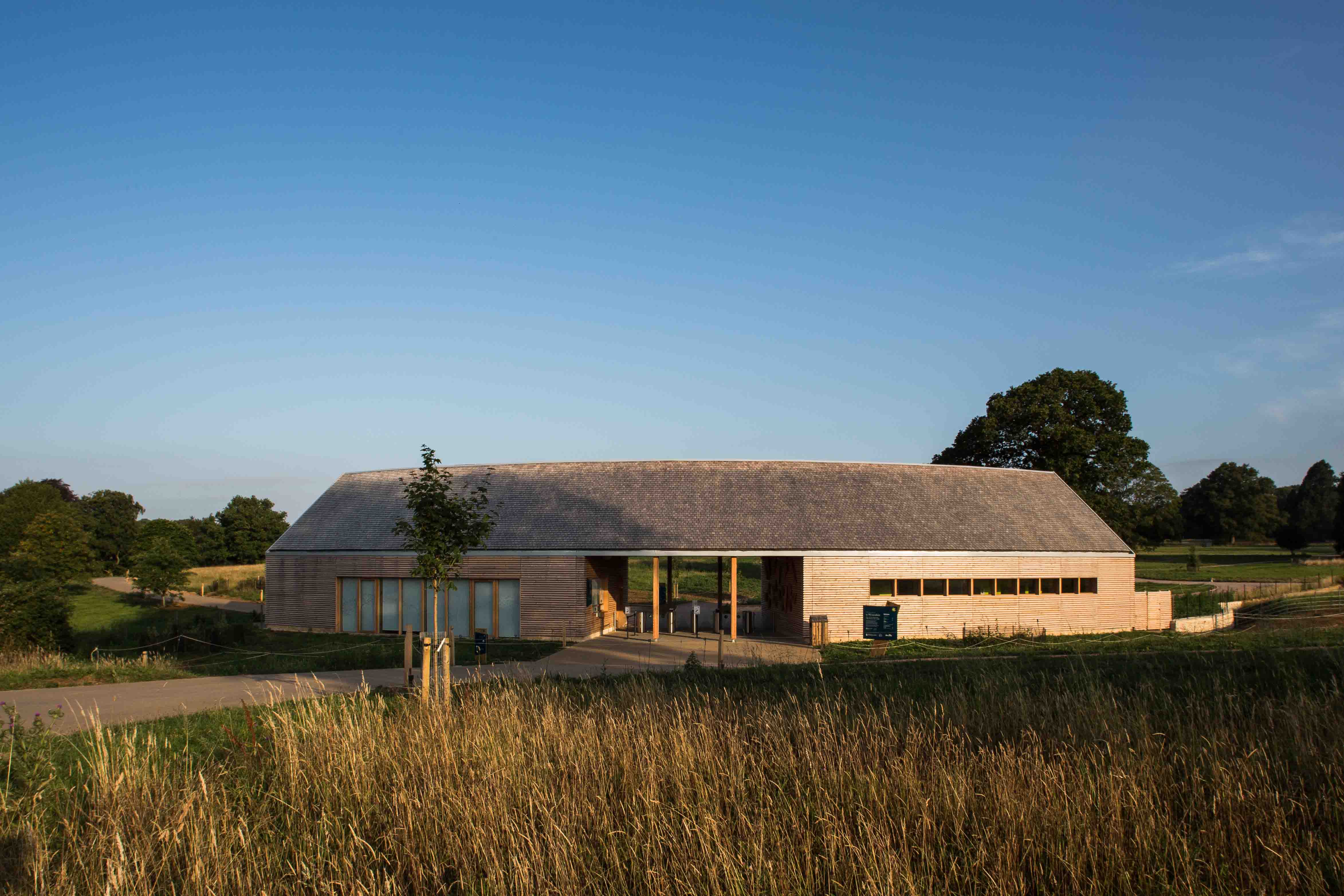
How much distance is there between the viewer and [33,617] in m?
21.9

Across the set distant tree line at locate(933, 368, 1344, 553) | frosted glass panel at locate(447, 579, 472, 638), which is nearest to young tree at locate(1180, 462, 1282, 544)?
distant tree line at locate(933, 368, 1344, 553)

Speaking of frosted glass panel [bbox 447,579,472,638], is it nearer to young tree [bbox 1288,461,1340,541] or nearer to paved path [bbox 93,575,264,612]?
paved path [bbox 93,575,264,612]

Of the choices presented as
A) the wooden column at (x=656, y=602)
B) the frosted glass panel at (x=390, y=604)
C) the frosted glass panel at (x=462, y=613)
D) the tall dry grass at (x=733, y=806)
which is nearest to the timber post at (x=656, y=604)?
the wooden column at (x=656, y=602)

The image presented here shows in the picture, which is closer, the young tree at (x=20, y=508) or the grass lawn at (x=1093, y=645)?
the grass lawn at (x=1093, y=645)

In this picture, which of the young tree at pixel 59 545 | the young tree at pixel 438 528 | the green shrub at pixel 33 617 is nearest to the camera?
the young tree at pixel 438 528

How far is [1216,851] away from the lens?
5078 millimetres

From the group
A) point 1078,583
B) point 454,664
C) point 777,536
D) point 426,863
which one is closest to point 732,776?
point 426,863

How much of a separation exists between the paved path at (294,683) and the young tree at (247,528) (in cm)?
5603

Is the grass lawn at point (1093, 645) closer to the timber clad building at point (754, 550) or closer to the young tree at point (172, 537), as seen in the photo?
the timber clad building at point (754, 550)

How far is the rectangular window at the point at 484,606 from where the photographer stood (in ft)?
85.0

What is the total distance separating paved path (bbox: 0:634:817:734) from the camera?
13.0 metres

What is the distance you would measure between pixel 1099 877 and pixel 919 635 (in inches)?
808

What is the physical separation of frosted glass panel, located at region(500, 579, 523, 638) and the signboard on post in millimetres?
10090

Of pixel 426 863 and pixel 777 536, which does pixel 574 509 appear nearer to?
pixel 777 536
